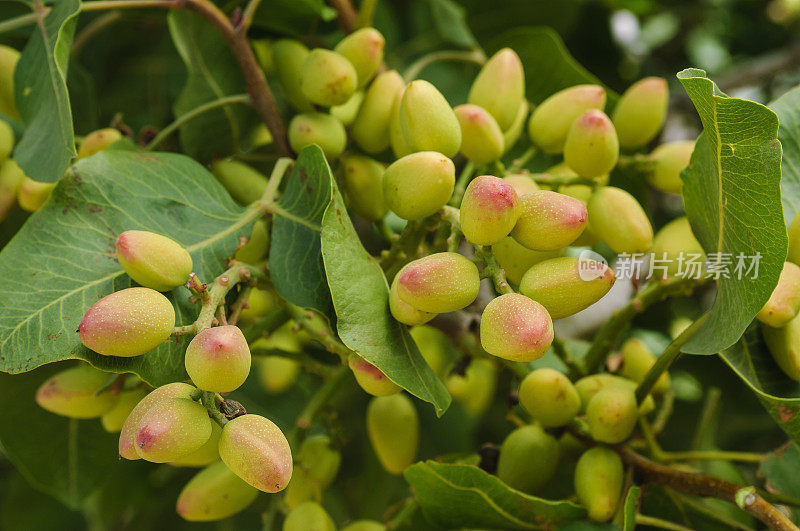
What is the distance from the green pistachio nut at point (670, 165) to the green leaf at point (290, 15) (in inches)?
18.3

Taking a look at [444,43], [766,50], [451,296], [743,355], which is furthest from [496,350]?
[766,50]

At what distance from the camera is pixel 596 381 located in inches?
32.9

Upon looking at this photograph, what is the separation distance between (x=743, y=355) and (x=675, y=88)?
1089 mm

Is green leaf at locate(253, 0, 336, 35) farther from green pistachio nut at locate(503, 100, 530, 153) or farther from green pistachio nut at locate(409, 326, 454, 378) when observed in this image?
green pistachio nut at locate(409, 326, 454, 378)

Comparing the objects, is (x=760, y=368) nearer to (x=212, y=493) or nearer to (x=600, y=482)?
(x=600, y=482)

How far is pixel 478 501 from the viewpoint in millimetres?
769

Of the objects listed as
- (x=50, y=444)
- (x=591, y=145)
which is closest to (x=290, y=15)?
(x=591, y=145)

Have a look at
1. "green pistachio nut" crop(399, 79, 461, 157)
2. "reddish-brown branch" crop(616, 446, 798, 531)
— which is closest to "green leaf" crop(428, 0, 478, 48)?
"green pistachio nut" crop(399, 79, 461, 157)

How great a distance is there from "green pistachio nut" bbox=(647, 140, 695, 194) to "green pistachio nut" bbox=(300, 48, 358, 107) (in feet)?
1.28

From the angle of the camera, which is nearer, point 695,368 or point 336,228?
point 336,228

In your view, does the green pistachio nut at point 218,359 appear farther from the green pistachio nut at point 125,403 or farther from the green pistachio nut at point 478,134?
the green pistachio nut at point 478,134

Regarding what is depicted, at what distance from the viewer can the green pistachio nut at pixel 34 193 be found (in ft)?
2.67

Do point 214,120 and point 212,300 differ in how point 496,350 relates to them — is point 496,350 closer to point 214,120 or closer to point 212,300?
point 212,300

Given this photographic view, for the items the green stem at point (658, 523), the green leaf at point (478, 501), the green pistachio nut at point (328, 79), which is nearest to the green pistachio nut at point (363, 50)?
the green pistachio nut at point (328, 79)
